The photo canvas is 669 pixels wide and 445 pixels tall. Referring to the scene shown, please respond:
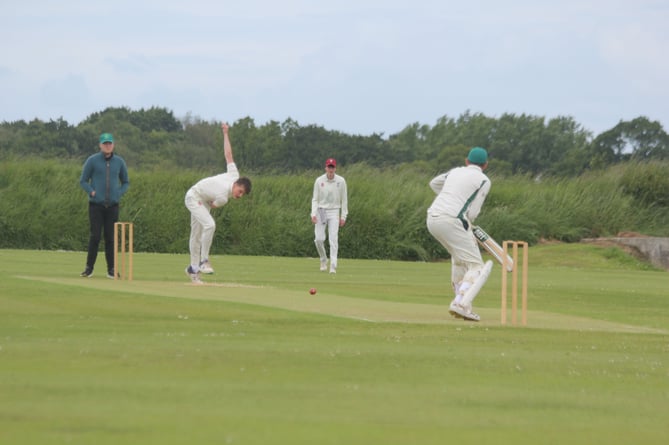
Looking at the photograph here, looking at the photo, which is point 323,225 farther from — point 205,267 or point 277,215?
point 277,215

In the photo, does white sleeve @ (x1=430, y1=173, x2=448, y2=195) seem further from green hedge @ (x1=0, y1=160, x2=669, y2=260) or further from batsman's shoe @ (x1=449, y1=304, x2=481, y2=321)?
green hedge @ (x1=0, y1=160, x2=669, y2=260)

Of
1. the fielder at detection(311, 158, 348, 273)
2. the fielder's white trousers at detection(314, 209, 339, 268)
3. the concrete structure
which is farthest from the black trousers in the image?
the concrete structure

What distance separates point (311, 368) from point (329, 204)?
16816mm

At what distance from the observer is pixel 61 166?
39562 millimetres

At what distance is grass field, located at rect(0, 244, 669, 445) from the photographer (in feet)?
22.7

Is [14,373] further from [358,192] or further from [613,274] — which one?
[358,192]

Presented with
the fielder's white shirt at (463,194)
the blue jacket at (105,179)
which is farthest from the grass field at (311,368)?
the blue jacket at (105,179)

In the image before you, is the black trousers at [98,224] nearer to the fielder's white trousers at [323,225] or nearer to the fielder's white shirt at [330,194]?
the fielder's white shirt at [330,194]

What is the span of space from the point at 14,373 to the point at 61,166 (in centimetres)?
3169

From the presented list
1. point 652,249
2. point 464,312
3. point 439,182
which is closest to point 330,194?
point 439,182

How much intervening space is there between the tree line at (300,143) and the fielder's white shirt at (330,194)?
112 ft

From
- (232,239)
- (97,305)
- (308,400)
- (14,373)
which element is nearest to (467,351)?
(308,400)

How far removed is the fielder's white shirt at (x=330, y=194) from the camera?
26031mm

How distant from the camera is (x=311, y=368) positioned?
30.9 feet
